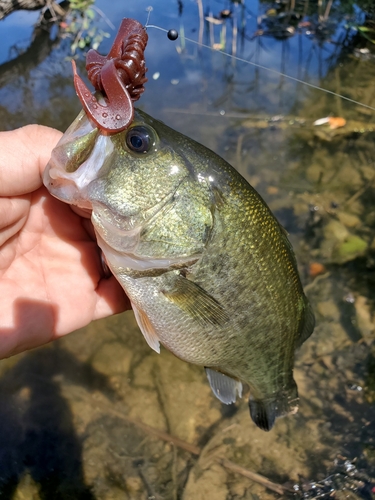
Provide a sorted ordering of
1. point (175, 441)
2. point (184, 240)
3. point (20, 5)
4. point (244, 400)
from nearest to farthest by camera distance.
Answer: point (184, 240) → point (175, 441) → point (244, 400) → point (20, 5)

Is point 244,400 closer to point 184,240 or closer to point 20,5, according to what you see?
point 184,240

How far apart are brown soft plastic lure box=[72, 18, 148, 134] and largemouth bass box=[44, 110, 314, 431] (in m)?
0.10

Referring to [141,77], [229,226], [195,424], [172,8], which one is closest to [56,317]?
[229,226]

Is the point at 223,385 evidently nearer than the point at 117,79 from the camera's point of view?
No

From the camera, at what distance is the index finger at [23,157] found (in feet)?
6.45

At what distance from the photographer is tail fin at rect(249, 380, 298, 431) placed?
2.47 meters

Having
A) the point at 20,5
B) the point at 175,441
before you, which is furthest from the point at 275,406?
the point at 20,5

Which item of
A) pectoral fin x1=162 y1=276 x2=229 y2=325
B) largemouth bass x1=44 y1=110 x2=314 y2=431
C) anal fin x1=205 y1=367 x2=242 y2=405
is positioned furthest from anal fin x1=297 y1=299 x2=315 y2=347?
pectoral fin x1=162 y1=276 x2=229 y2=325

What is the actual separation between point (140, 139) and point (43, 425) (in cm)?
274

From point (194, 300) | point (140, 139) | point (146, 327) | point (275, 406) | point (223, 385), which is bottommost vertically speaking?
point (275, 406)

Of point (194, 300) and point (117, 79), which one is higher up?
point (117, 79)

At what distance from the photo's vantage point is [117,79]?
1.53 meters

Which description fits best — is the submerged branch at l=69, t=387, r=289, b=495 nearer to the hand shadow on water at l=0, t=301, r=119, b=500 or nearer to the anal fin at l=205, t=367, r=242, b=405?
the hand shadow on water at l=0, t=301, r=119, b=500

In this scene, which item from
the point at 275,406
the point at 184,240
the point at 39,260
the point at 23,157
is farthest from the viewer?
the point at 275,406
